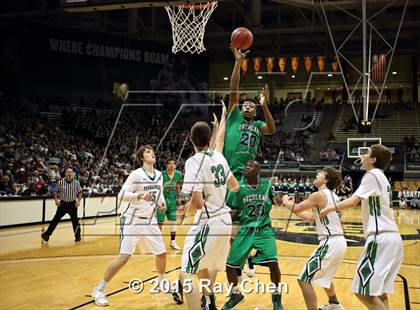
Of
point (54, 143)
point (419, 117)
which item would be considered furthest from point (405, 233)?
point (419, 117)

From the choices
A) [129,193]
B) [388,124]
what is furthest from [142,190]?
[388,124]

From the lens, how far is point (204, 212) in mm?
4223

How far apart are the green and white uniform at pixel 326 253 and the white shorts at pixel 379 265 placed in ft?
1.97

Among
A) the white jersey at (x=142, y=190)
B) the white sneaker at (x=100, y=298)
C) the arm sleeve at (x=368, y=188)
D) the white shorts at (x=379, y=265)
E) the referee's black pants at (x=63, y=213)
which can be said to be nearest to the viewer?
the white shorts at (x=379, y=265)

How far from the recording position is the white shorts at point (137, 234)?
5.58 m

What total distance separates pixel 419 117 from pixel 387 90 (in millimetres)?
5001

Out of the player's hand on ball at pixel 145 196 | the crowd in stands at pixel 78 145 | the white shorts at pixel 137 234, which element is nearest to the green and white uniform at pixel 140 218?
the white shorts at pixel 137 234

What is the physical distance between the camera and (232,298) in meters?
5.24

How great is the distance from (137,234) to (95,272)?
7.12ft

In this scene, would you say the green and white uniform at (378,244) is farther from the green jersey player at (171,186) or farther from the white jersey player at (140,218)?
the green jersey player at (171,186)

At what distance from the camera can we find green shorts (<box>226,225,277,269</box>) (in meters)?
5.19

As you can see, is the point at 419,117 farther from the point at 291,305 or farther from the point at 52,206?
the point at 291,305

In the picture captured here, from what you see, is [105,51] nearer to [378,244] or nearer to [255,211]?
[255,211]

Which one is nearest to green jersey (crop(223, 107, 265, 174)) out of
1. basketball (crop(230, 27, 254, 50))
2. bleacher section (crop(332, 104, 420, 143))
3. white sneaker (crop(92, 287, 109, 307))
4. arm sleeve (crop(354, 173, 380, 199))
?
basketball (crop(230, 27, 254, 50))
